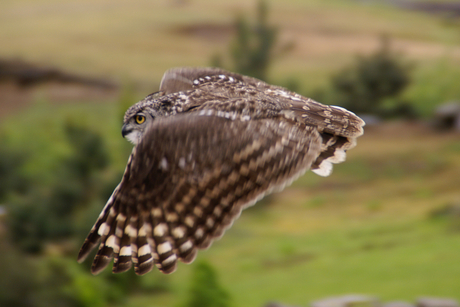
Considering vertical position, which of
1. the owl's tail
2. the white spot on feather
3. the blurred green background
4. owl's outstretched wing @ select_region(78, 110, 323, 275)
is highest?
the blurred green background

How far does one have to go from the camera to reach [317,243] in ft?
40.1

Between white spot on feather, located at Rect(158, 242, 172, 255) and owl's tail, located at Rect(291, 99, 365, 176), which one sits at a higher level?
owl's tail, located at Rect(291, 99, 365, 176)

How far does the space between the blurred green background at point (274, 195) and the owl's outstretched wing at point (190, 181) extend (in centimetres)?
233

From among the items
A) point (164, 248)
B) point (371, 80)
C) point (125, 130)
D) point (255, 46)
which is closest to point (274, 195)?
point (255, 46)

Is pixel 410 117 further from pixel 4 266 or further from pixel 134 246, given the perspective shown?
pixel 134 246

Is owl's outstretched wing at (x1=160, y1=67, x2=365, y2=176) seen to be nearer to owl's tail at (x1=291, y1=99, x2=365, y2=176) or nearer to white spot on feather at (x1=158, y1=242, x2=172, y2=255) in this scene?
owl's tail at (x1=291, y1=99, x2=365, y2=176)

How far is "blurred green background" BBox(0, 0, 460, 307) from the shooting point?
8500mm

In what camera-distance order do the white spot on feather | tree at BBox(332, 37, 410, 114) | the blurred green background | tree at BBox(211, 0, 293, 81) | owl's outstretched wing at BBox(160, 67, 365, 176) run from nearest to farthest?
the white spot on feather < owl's outstretched wing at BBox(160, 67, 365, 176) < the blurred green background < tree at BBox(211, 0, 293, 81) < tree at BBox(332, 37, 410, 114)

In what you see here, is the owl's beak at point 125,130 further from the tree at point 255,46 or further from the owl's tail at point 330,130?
the tree at point 255,46

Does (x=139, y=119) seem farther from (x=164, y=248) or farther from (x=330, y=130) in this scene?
(x=330, y=130)

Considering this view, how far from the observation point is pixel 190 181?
3143 mm

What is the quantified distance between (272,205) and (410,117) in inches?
337

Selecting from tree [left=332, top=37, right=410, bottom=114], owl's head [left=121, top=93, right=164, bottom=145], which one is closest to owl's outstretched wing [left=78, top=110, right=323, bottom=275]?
owl's head [left=121, top=93, right=164, bottom=145]

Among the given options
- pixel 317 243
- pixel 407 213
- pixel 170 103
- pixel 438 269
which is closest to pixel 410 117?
pixel 407 213
